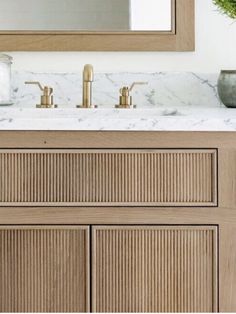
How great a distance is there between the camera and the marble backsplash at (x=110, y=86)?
2012 millimetres

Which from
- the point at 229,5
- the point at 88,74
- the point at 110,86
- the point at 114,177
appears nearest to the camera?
the point at 114,177

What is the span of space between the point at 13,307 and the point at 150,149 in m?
0.50

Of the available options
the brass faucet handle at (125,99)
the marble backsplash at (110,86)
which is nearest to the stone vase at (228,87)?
the marble backsplash at (110,86)

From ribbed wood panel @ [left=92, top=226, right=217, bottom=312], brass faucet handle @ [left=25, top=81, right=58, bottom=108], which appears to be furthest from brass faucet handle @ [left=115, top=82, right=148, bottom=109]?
ribbed wood panel @ [left=92, top=226, right=217, bottom=312]

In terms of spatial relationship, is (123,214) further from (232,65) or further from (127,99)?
(232,65)

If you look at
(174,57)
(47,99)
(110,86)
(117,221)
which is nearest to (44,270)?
(117,221)

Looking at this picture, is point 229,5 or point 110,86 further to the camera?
point 110,86

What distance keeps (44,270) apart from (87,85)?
642 millimetres

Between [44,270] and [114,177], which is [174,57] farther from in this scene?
[44,270]

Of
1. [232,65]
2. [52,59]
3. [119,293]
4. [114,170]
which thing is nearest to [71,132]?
[114,170]

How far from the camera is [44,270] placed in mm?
1498

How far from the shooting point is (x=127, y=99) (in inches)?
74.9

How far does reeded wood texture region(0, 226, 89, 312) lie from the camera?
1.49 meters

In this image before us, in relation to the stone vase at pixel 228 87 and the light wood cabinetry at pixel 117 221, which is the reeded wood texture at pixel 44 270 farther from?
the stone vase at pixel 228 87
